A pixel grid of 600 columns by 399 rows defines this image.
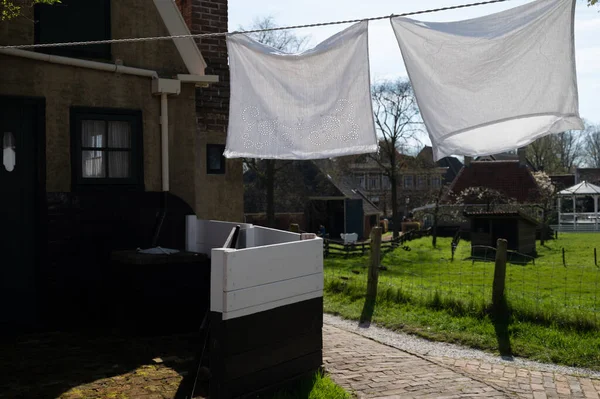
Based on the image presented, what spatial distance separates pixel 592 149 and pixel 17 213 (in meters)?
92.3

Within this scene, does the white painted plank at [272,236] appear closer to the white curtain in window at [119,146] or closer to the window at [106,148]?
the window at [106,148]

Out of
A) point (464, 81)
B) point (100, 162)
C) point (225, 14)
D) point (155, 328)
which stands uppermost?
point (225, 14)

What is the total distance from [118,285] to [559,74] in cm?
588

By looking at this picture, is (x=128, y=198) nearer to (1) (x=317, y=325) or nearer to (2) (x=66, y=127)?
(2) (x=66, y=127)

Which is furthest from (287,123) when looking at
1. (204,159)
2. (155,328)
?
(204,159)

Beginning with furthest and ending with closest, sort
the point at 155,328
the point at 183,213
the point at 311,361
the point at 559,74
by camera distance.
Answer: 1. the point at 183,213
2. the point at 155,328
3. the point at 311,361
4. the point at 559,74

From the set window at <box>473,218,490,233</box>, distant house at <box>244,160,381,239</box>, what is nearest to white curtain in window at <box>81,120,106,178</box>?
window at <box>473,218,490,233</box>

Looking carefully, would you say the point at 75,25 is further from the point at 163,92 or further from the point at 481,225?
the point at 481,225

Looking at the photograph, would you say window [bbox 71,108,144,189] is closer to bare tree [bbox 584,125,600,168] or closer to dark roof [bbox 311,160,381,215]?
dark roof [bbox 311,160,381,215]

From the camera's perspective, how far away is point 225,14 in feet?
37.1

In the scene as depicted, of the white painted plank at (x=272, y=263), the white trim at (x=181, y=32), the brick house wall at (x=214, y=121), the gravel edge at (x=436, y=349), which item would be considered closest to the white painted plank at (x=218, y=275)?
the white painted plank at (x=272, y=263)

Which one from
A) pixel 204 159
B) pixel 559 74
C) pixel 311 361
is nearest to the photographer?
pixel 559 74

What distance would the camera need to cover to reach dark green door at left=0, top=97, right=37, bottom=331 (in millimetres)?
8344

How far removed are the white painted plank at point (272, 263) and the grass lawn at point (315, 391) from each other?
3.34ft
